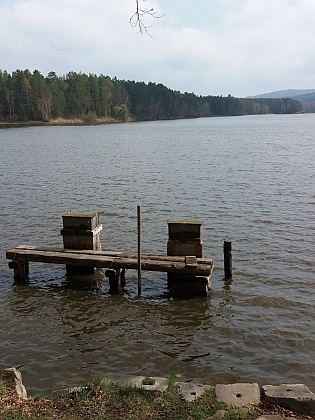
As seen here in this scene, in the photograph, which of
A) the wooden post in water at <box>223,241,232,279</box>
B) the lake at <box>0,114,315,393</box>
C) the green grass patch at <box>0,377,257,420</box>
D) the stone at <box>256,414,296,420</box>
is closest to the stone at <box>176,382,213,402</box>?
the green grass patch at <box>0,377,257,420</box>

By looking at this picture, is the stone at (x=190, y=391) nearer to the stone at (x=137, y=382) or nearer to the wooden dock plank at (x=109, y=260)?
the stone at (x=137, y=382)

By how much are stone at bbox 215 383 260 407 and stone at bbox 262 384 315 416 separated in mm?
159

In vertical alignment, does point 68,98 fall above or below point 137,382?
above

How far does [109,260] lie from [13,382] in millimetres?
5993

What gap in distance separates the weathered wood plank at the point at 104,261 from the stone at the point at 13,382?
5.80m

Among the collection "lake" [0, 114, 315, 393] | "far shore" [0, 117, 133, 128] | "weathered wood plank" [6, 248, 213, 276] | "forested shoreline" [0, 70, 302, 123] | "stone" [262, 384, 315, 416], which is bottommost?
"lake" [0, 114, 315, 393]

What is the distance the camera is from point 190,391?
22.2ft

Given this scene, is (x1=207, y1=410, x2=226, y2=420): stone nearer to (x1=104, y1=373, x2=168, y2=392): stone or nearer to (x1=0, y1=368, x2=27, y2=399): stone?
(x1=104, y1=373, x2=168, y2=392): stone

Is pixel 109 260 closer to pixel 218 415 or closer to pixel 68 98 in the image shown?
pixel 218 415

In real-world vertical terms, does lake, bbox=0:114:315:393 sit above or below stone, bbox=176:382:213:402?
below

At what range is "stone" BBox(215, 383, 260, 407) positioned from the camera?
6.40 m

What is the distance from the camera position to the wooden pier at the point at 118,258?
12.4 metres

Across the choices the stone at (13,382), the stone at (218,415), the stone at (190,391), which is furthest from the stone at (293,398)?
the stone at (13,382)

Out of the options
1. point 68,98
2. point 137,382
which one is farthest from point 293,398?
point 68,98
